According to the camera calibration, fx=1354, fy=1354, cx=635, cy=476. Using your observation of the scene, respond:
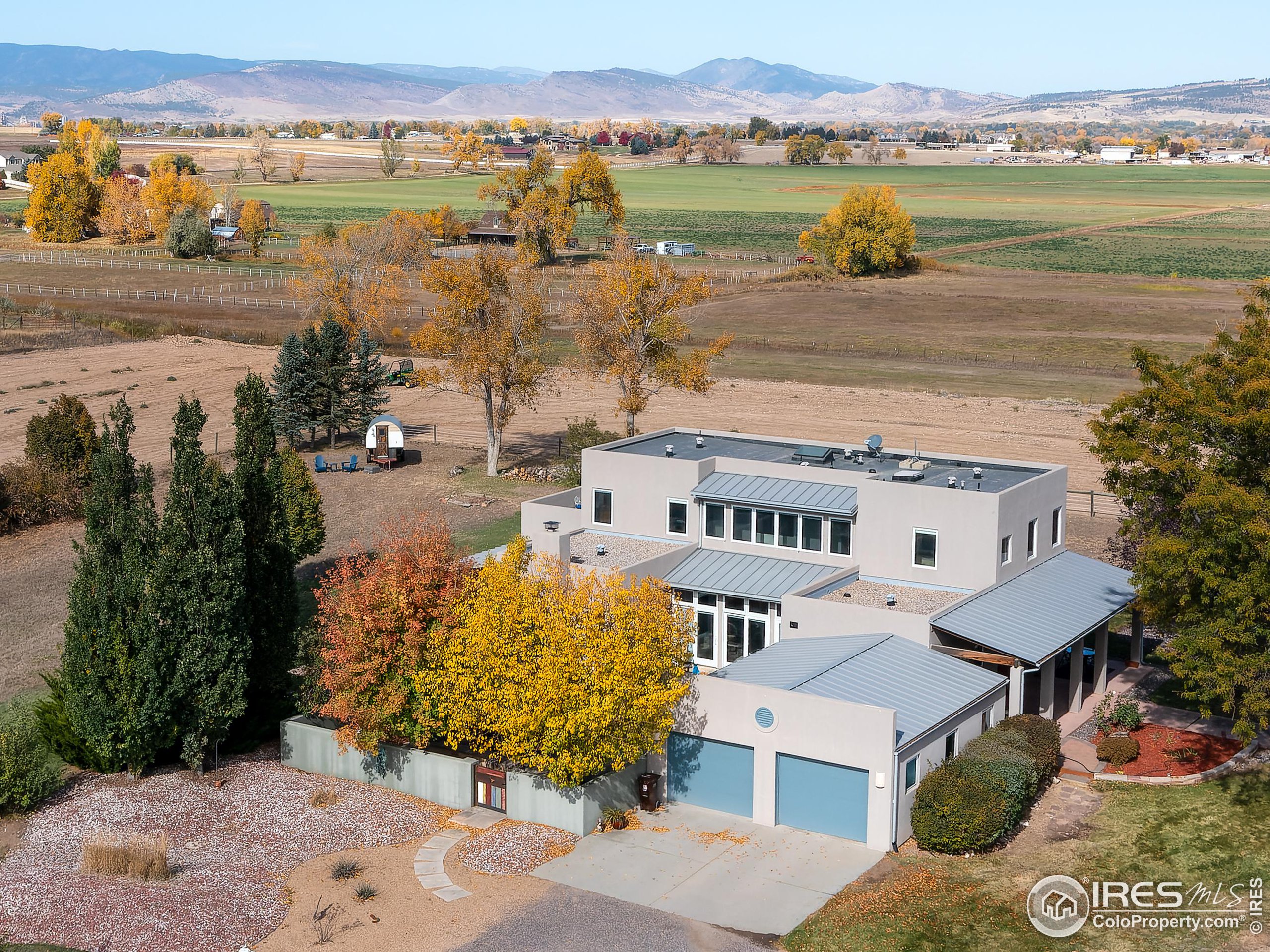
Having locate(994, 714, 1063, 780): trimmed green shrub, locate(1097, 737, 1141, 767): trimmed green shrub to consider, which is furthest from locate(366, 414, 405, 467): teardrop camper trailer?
locate(1097, 737, 1141, 767): trimmed green shrub

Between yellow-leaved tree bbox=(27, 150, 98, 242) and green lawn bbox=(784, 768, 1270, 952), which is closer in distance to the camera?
green lawn bbox=(784, 768, 1270, 952)

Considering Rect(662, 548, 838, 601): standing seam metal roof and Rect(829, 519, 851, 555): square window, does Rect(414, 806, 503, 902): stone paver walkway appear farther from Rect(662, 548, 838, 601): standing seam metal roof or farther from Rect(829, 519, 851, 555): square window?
Rect(829, 519, 851, 555): square window

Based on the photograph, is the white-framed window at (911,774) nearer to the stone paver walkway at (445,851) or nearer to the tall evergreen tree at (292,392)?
the stone paver walkway at (445,851)

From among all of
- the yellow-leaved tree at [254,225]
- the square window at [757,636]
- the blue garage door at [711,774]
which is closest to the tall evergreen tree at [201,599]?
the blue garage door at [711,774]

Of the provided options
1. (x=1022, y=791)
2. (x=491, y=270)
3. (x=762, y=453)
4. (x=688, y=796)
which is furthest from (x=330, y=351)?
(x=1022, y=791)

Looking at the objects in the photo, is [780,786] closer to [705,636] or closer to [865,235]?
[705,636]
